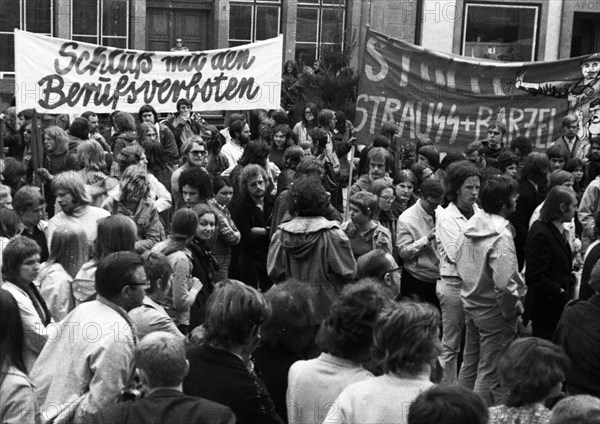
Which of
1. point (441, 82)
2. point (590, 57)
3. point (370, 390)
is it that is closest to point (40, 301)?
point (370, 390)

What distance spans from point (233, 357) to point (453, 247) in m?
3.18

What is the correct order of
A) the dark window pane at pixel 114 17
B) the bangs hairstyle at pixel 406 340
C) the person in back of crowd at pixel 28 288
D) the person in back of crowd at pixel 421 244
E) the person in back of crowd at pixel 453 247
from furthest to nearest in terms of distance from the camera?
the dark window pane at pixel 114 17 → the person in back of crowd at pixel 421 244 → the person in back of crowd at pixel 453 247 → the person in back of crowd at pixel 28 288 → the bangs hairstyle at pixel 406 340

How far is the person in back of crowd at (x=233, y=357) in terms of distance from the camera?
4129mm

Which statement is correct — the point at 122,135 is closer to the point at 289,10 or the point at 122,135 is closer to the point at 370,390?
the point at 370,390

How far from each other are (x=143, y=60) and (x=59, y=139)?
299 centimetres

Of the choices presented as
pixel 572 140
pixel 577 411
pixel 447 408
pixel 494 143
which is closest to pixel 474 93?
pixel 494 143

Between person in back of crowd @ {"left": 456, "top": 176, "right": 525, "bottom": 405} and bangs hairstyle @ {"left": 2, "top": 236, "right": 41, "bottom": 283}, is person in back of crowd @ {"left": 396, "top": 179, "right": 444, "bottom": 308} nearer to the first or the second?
person in back of crowd @ {"left": 456, "top": 176, "right": 525, "bottom": 405}

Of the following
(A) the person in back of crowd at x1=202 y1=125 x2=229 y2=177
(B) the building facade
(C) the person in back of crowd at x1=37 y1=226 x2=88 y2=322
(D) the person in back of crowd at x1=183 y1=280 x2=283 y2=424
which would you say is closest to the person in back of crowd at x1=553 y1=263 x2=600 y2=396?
(D) the person in back of crowd at x1=183 y1=280 x2=283 y2=424

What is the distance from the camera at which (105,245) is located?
5.74 meters

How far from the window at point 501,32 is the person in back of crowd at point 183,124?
10.8m

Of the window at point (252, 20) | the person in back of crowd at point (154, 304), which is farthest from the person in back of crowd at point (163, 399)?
the window at point (252, 20)

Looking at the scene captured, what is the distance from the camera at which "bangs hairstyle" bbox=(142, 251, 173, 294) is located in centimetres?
540

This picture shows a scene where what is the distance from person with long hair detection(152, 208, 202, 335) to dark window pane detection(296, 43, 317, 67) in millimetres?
15722

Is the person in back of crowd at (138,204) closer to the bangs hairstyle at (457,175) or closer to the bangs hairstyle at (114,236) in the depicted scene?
the bangs hairstyle at (114,236)
